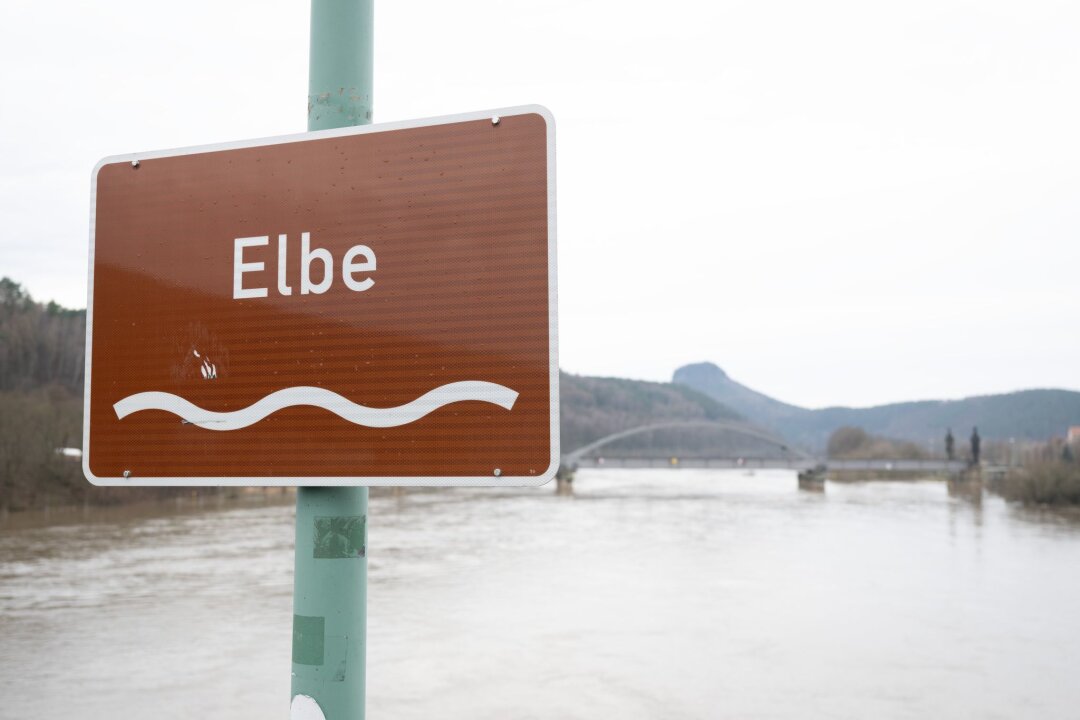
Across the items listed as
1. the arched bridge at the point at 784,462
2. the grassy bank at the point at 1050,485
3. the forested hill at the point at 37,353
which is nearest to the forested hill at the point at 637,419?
the arched bridge at the point at 784,462

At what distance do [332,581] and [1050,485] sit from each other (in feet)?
222

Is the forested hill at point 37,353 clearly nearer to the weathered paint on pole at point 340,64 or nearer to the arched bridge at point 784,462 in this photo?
the arched bridge at point 784,462

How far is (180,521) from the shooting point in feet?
144

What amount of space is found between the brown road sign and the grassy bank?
66.2 metres

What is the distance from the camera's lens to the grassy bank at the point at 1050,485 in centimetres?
5784

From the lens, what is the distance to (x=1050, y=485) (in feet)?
194

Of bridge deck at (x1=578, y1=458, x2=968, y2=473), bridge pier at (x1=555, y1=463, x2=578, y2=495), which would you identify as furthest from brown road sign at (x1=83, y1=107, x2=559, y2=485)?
bridge deck at (x1=578, y1=458, x2=968, y2=473)

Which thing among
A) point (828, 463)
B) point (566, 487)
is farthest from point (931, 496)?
point (566, 487)

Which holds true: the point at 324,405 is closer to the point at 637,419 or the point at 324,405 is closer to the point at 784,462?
the point at 784,462

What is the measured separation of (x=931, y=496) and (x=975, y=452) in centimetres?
1901

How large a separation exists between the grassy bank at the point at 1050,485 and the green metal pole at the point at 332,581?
217 feet

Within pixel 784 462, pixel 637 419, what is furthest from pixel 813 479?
pixel 637 419

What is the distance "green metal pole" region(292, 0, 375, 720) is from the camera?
130 centimetres

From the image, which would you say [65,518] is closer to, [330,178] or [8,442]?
[8,442]
